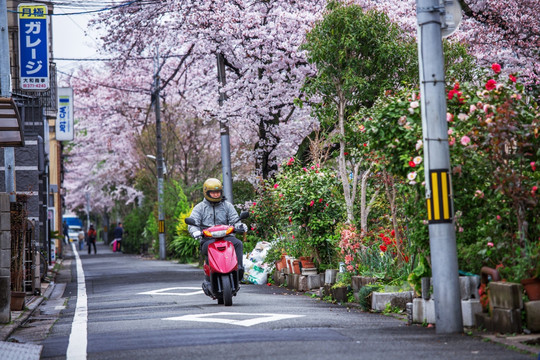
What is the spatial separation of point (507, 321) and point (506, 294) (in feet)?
0.84

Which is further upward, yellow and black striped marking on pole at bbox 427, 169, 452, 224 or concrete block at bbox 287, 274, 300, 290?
yellow and black striped marking on pole at bbox 427, 169, 452, 224

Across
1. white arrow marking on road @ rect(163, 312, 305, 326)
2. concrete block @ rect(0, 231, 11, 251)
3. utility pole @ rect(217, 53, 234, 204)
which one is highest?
utility pole @ rect(217, 53, 234, 204)

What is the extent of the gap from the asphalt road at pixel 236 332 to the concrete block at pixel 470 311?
38 cm

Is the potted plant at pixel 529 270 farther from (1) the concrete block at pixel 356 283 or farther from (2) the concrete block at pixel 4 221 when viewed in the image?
(2) the concrete block at pixel 4 221

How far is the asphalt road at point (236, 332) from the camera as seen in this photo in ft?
23.2

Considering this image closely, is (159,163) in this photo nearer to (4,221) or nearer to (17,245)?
(17,245)

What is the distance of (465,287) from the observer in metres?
8.57

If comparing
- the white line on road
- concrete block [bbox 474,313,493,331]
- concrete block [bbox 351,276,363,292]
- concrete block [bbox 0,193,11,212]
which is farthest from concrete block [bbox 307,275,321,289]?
concrete block [bbox 474,313,493,331]

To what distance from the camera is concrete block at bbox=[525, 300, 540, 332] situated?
24.8 feet

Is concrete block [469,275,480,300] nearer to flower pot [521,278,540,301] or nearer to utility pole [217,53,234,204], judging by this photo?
flower pot [521,278,540,301]

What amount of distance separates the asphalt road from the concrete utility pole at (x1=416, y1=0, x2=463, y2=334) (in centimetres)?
39

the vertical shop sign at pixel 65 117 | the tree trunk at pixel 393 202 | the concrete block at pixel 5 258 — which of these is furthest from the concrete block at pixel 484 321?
the vertical shop sign at pixel 65 117

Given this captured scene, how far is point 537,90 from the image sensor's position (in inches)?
809

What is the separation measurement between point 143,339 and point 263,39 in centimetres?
1540
